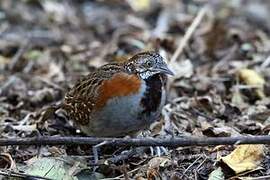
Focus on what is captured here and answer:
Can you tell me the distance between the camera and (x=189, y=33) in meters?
7.42

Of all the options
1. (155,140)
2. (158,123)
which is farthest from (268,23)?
(155,140)

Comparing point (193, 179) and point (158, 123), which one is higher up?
point (158, 123)

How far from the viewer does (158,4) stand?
882 centimetres

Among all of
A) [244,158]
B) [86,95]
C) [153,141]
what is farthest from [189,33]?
[153,141]

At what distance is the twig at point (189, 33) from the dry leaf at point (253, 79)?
2.61 ft

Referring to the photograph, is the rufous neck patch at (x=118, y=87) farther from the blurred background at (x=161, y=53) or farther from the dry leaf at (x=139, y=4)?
the dry leaf at (x=139, y=4)

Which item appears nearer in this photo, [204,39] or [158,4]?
[204,39]

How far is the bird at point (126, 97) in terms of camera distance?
432cm

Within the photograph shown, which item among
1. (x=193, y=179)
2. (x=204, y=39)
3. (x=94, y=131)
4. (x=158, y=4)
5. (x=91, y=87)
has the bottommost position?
(x=193, y=179)

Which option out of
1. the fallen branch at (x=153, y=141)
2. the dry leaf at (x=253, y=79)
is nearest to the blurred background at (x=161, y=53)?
the dry leaf at (x=253, y=79)

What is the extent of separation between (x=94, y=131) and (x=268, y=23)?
4396 millimetres

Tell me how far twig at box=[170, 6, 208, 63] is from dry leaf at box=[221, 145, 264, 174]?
255 cm

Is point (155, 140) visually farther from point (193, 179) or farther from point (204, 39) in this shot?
point (204, 39)

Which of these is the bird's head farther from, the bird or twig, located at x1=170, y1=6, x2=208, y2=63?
twig, located at x1=170, y1=6, x2=208, y2=63
